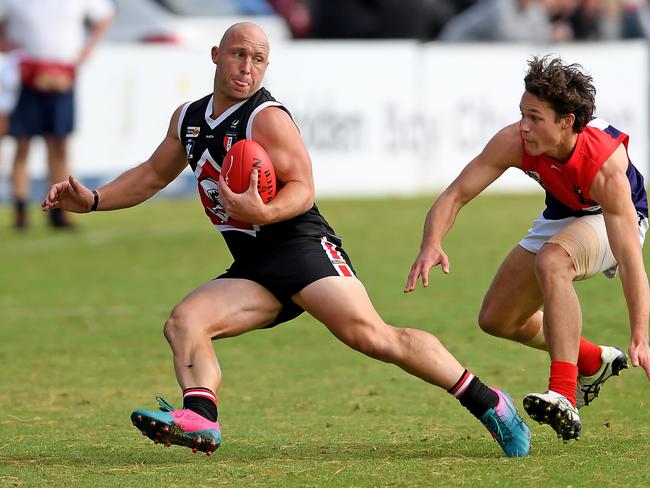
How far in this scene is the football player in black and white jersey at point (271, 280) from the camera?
632 cm

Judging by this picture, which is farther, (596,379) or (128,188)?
(596,379)

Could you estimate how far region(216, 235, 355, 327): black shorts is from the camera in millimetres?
6434

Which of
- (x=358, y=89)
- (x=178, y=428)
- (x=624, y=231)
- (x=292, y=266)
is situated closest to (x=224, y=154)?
(x=292, y=266)

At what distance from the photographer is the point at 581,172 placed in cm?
652

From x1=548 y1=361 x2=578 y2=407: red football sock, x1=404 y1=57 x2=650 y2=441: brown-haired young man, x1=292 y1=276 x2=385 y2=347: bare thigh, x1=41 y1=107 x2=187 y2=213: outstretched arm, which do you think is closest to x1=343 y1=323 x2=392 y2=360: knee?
x1=292 y1=276 x2=385 y2=347: bare thigh

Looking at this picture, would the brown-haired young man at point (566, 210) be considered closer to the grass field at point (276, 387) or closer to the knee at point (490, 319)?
the knee at point (490, 319)

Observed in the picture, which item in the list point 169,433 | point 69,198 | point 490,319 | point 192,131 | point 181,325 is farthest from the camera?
point 490,319

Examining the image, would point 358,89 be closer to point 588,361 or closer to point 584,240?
point 588,361

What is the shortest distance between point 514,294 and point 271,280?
1300mm

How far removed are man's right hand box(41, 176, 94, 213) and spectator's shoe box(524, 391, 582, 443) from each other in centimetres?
221

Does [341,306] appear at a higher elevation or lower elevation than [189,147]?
lower

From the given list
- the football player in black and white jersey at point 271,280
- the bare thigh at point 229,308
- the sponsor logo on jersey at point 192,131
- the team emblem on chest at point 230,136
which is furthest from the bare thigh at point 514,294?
the sponsor logo on jersey at point 192,131

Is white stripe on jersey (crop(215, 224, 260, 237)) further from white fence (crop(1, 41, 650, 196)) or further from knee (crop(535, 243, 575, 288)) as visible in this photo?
white fence (crop(1, 41, 650, 196))

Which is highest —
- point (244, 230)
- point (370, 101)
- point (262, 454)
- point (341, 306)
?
point (244, 230)
